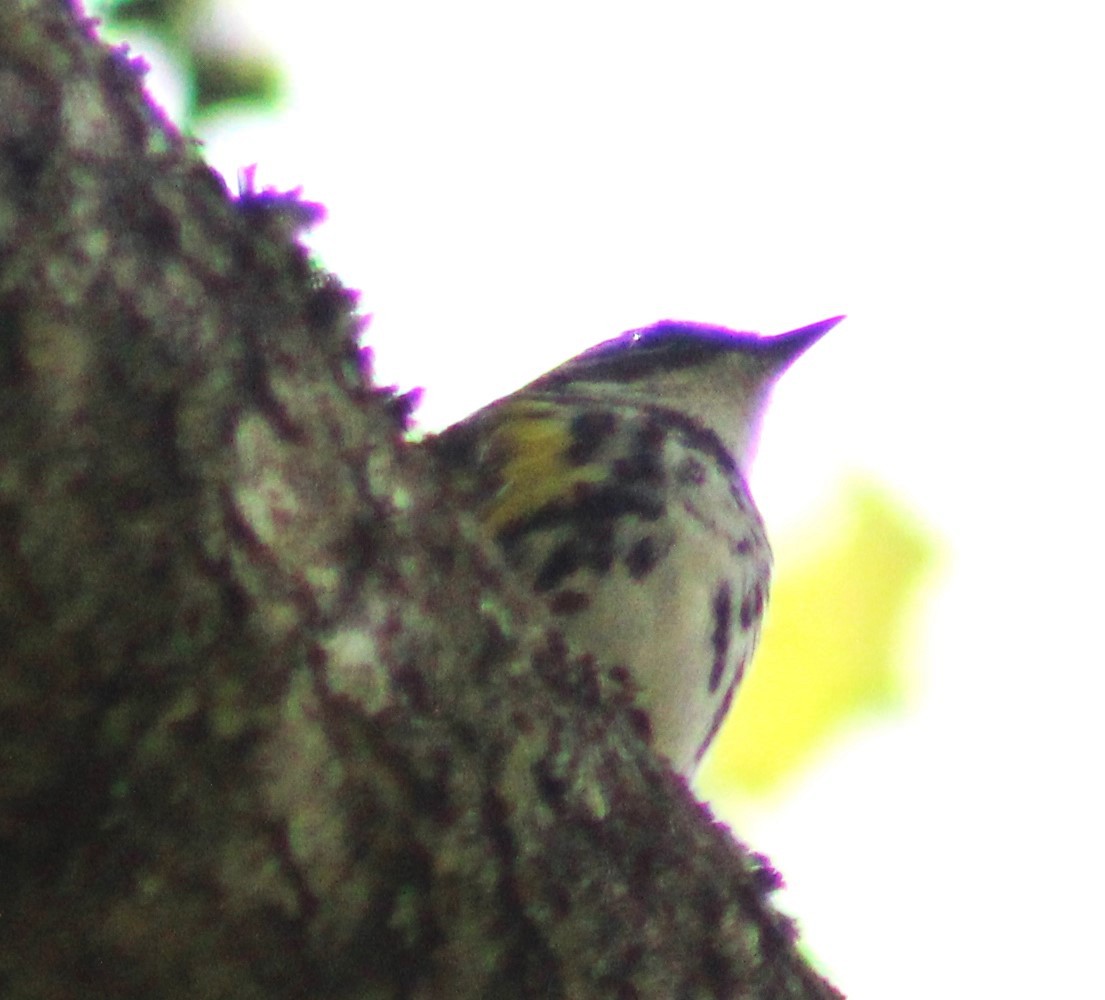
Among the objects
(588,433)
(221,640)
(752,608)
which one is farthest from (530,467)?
(221,640)

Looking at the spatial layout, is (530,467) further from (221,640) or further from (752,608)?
(221,640)

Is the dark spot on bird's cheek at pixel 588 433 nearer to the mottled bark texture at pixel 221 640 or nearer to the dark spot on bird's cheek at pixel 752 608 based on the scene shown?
the dark spot on bird's cheek at pixel 752 608

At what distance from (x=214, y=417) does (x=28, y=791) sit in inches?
20.0

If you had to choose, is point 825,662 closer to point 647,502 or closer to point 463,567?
point 647,502

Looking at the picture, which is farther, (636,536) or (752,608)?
(752,608)

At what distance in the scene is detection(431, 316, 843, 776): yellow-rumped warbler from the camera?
3988 mm

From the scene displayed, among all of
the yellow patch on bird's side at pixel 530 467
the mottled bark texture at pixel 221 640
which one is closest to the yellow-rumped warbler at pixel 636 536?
the yellow patch on bird's side at pixel 530 467

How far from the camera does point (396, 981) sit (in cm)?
239

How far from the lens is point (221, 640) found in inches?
86.7

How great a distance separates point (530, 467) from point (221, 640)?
213cm

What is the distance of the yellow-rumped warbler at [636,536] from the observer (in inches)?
157

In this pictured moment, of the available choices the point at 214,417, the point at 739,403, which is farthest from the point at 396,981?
the point at 739,403

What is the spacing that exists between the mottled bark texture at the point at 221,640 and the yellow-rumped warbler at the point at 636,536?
1.16 m

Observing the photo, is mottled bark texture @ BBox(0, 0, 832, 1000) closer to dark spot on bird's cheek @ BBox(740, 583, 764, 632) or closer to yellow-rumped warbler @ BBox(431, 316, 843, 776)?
yellow-rumped warbler @ BBox(431, 316, 843, 776)
